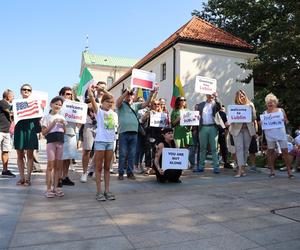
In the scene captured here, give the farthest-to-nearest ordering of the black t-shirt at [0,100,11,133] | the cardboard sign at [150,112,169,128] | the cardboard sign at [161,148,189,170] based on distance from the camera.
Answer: the cardboard sign at [150,112,169,128], the black t-shirt at [0,100,11,133], the cardboard sign at [161,148,189,170]

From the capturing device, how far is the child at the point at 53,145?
6.36 m

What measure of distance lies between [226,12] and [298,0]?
41.9 ft

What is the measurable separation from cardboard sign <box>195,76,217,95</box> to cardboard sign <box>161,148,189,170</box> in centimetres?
260

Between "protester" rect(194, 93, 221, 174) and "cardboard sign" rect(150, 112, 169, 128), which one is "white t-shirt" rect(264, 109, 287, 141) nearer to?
"protester" rect(194, 93, 221, 174)

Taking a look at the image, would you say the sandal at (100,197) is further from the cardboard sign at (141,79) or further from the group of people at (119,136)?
the cardboard sign at (141,79)

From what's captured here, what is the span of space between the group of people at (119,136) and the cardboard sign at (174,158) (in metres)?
0.21

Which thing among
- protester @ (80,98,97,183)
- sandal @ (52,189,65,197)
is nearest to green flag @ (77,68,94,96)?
protester @ (80,98,97,183)

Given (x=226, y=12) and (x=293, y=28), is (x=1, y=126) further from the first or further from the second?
(x=226, y=12)

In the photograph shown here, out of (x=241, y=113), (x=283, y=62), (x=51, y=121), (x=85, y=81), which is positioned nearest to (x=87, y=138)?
(x=85, y=81)

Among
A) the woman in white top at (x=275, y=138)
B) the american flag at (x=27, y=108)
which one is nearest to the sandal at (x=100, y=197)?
the american flag at (x=27, y=108)

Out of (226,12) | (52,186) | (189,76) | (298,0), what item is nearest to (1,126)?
(52,186)

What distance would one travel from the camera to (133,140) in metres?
8.25

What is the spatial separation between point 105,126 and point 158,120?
293cm

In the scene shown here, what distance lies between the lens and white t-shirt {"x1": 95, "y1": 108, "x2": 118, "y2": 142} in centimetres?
618
